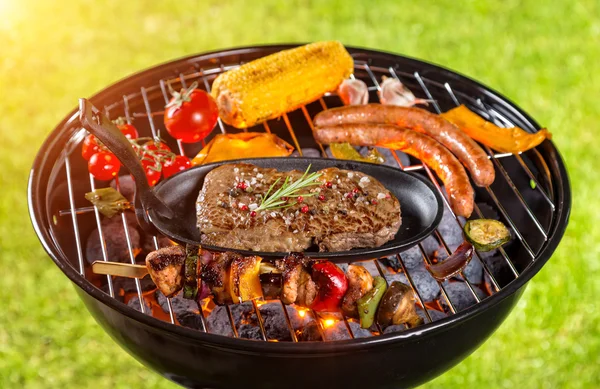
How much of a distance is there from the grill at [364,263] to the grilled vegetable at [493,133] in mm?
81

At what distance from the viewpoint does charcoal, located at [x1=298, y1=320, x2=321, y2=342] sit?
3271mm

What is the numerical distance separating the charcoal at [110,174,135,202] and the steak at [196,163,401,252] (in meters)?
0.67

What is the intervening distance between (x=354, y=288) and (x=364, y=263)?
0.71 m

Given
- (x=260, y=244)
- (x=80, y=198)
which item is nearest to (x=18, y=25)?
(x=80, y=198)

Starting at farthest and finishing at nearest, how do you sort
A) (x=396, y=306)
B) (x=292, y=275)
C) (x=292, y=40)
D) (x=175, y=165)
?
1. (x=292, y=40)
2. (x=175, y=165)
3. (x=396, y=306)
4. (x=292, y=275)

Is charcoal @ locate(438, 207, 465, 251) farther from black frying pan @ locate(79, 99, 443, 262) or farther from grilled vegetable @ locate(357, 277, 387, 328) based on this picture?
grilled vegetable @ locate(357, 277, 387, 328)

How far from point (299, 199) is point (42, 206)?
1259 millimetres

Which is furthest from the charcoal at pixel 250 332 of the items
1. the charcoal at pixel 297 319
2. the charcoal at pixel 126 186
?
the charcoal at pixel 126 186

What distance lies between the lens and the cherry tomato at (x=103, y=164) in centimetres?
374

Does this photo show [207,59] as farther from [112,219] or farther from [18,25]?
[18,25]

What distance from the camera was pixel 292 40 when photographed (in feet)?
22.5

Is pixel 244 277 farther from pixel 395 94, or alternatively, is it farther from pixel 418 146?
pixel 395 94

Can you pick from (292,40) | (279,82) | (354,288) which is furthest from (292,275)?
(292,40)

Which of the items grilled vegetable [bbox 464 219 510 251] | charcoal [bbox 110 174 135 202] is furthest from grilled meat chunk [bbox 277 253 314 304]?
charcoal [bbox 110 174 135 202]
